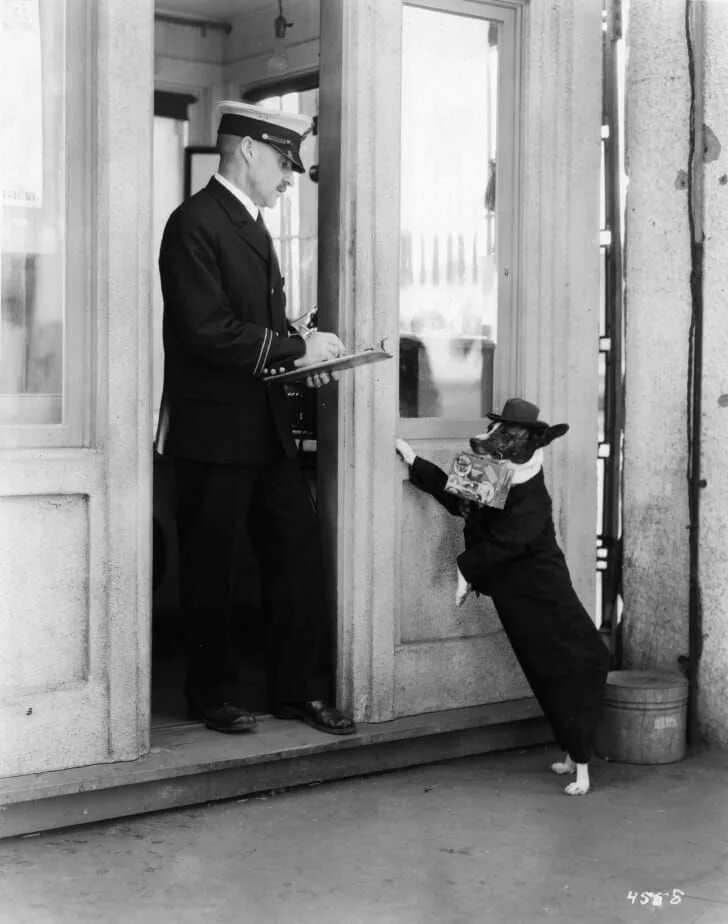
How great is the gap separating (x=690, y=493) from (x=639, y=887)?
207 cm

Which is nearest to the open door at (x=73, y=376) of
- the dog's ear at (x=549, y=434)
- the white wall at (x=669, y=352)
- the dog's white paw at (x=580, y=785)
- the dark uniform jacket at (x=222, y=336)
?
the dark uniform jacket at (x=222, y=336)

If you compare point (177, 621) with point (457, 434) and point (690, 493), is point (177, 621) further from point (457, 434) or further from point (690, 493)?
point (690, 493)

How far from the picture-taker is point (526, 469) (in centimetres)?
520

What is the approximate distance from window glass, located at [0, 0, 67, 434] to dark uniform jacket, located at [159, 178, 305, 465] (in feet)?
1.63

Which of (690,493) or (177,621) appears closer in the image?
(690,493)

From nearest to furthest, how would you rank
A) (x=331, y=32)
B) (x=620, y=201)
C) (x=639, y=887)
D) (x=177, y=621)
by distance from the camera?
(x=639, y=887)
(x=331, y=32)
(x=620, y=201)
(x=177, y=621)

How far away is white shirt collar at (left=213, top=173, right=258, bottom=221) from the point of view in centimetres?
529

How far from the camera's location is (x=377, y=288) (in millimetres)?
5355

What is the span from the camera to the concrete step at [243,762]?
14.9 ft

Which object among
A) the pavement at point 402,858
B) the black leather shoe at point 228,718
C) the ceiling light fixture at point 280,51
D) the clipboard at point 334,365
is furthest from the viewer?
the ceiling light fixture at point 280,51

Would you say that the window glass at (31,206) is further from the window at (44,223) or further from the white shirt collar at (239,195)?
the white shirt collar at (239,195)

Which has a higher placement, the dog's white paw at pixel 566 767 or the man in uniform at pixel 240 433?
the man in uniform at pixel 240 433

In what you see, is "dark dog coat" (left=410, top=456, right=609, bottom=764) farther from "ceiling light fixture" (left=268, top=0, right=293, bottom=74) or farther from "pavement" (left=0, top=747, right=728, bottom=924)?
"ceiling light fixture" (left=268, top=0, right=293, bottom=74)

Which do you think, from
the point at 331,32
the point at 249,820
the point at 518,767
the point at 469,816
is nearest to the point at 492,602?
the point at 518,767
